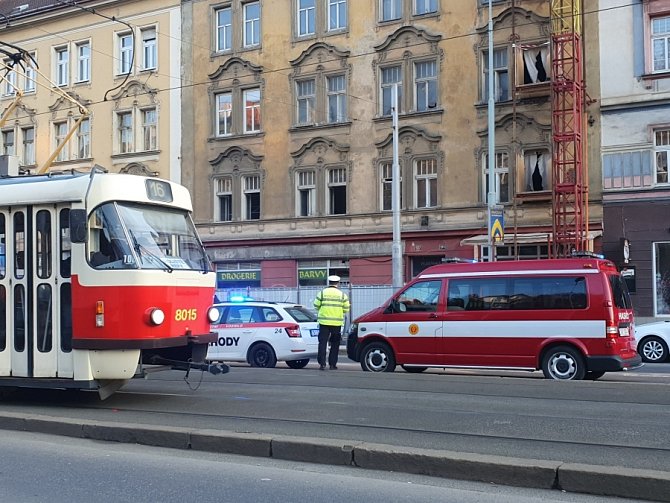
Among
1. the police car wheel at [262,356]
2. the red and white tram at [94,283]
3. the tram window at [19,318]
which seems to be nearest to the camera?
the red and white tram at [94,283]

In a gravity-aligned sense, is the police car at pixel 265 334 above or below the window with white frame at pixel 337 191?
below

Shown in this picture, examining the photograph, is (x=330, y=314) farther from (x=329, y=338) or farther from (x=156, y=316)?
(x=156, y=316)

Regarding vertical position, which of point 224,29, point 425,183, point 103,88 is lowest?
point 425,183

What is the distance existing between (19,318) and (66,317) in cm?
76

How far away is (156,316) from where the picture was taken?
1016 centimetres

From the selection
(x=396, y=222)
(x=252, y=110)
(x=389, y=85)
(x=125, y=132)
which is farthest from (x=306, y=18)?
(x=396, y=222)

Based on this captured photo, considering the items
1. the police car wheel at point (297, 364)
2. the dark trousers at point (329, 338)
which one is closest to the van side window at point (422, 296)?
the dark trousers at point (329, 338)

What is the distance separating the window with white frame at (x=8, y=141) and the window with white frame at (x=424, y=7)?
21096 millimetres

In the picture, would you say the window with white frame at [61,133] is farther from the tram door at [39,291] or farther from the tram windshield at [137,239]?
the tram windshield at [137,239]

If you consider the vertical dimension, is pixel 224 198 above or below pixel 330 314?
above

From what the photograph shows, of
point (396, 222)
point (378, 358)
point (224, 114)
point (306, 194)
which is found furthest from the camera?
point (224, 114)

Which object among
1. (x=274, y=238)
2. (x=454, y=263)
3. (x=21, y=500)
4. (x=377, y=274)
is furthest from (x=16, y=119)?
(x=21, y=500)

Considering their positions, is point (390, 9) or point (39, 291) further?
point (390, 9)

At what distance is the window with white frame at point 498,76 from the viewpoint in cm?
2872
